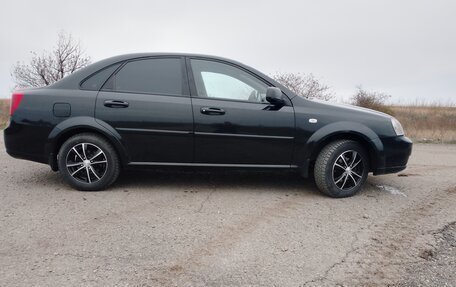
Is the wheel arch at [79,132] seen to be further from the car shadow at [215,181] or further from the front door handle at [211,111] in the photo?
the front door handle at [211,111]

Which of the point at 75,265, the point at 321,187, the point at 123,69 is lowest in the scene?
the point at 75,265

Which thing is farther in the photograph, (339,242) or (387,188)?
(387,188)

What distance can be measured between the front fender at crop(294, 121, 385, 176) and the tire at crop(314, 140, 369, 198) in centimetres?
8

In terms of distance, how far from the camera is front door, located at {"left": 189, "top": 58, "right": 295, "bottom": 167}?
182 inches

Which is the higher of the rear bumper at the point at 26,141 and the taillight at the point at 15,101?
the taillight at the point at 15,101

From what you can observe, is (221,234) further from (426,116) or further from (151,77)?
(426,116)

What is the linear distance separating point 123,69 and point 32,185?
1875mm

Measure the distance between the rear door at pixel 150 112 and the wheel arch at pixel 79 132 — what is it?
0.07 meters

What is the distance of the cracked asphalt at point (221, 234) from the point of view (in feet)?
9.11

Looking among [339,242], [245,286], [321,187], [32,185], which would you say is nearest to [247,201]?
[321,187]

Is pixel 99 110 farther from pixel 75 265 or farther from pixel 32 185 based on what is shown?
pixel 75 265

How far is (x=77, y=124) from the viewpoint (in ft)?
14.8

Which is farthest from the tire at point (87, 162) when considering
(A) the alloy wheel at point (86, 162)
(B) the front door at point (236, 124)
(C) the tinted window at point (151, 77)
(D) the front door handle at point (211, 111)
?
(D) the front door handle at point (211, 111)

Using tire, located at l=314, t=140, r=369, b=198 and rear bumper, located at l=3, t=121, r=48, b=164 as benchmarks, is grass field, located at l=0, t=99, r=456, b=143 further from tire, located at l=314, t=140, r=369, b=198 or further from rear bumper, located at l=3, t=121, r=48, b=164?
rear bumper, located at l=3, t=121, r=48, b=164
